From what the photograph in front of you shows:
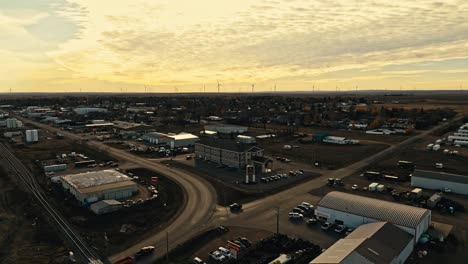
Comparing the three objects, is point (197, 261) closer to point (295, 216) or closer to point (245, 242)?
point (245, 242)

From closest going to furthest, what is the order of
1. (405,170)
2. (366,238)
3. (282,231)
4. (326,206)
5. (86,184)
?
(366,238)
(282,231)
(326,206)
(86,184)
(405,170)

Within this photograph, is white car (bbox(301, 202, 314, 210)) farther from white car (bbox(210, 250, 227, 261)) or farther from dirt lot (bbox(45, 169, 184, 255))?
dirt lot (bbox(45, 169, 184, 255))

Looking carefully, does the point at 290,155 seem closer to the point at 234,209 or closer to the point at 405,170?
the point at 405,170

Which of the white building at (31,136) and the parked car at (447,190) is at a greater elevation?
the white building at (31,136)

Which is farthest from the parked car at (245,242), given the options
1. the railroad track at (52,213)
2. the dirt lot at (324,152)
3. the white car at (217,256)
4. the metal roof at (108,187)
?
the dirt lot at (324,152)

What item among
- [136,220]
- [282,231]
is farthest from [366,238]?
[136,220]

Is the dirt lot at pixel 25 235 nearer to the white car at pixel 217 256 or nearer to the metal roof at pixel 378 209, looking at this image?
the white car at pixel 217 256
